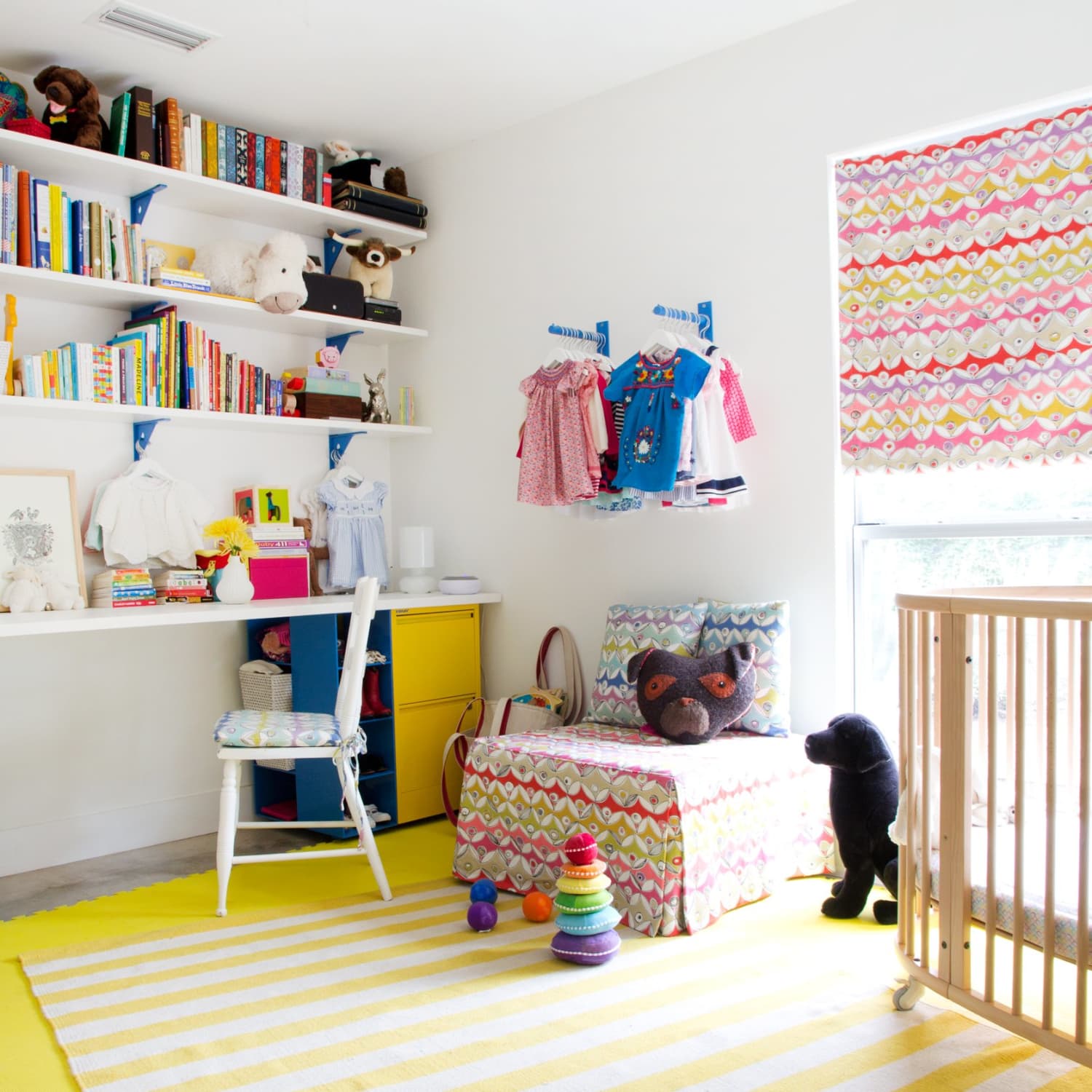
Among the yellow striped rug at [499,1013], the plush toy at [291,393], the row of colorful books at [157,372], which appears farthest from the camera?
the plush toy at [291,393]

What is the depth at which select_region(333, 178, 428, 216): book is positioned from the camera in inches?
149

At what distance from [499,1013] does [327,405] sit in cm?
233

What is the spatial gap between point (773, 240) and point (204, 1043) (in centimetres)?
250

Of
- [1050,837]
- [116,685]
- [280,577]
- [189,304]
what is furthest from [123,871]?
[1050,837]

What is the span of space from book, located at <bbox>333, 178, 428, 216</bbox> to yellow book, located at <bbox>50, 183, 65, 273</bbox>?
3.35 ft

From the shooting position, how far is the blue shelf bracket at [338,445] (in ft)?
13.1

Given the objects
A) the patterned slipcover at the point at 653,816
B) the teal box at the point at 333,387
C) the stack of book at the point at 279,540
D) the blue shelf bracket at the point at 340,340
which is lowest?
the patterned slipcover at the point at 653,816

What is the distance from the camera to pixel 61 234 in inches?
122

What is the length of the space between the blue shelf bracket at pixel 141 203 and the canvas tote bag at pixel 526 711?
194 cm

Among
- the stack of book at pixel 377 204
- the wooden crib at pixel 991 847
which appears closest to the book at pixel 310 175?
the stack of book at pixel 377 204


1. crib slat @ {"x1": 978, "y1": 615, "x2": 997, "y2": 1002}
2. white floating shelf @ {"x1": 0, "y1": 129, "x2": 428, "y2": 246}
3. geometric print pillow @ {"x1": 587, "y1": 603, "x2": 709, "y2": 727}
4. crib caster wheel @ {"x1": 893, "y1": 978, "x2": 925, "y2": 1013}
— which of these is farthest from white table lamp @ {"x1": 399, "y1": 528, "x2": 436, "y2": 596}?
crib slat @ {"x1": 978, "y1": 615, "x2": 997, "y2": 1002}

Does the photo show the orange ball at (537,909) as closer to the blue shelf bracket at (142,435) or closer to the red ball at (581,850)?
the red ball at (581,850)

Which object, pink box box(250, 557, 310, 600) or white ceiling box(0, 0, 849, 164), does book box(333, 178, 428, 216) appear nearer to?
white ceiling box(0, 0, 849, 164)

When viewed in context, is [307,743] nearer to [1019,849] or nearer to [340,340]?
[1019,849]
